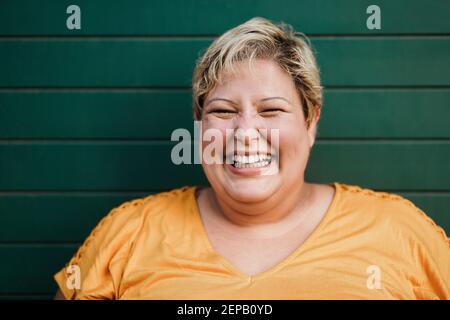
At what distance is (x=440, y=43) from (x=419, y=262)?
3.84 ft

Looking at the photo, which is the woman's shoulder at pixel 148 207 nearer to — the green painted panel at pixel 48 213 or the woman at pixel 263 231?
the woman at pixel 263 231

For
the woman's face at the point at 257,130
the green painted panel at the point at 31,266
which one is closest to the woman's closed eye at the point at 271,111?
the woman's face at the point at 257,130

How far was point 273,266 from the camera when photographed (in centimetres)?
166

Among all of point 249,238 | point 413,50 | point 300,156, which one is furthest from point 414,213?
point 413,50

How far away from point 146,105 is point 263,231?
0.96 metres

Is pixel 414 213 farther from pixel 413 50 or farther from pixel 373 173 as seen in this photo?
pixel 413 50

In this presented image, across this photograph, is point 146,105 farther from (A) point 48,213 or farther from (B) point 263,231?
(B) point 263,231

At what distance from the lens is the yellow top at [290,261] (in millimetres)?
1594

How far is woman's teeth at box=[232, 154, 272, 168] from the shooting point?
1674mm

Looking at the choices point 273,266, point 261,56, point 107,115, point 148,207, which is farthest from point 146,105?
point 273,266

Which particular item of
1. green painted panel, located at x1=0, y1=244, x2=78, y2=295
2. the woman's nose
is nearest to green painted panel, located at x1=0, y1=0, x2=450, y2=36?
the woman's nose

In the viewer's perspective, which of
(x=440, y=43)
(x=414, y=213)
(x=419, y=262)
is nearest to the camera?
(x=419, y=262)

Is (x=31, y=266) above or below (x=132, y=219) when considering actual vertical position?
below

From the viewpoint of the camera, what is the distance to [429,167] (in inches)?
91.0
